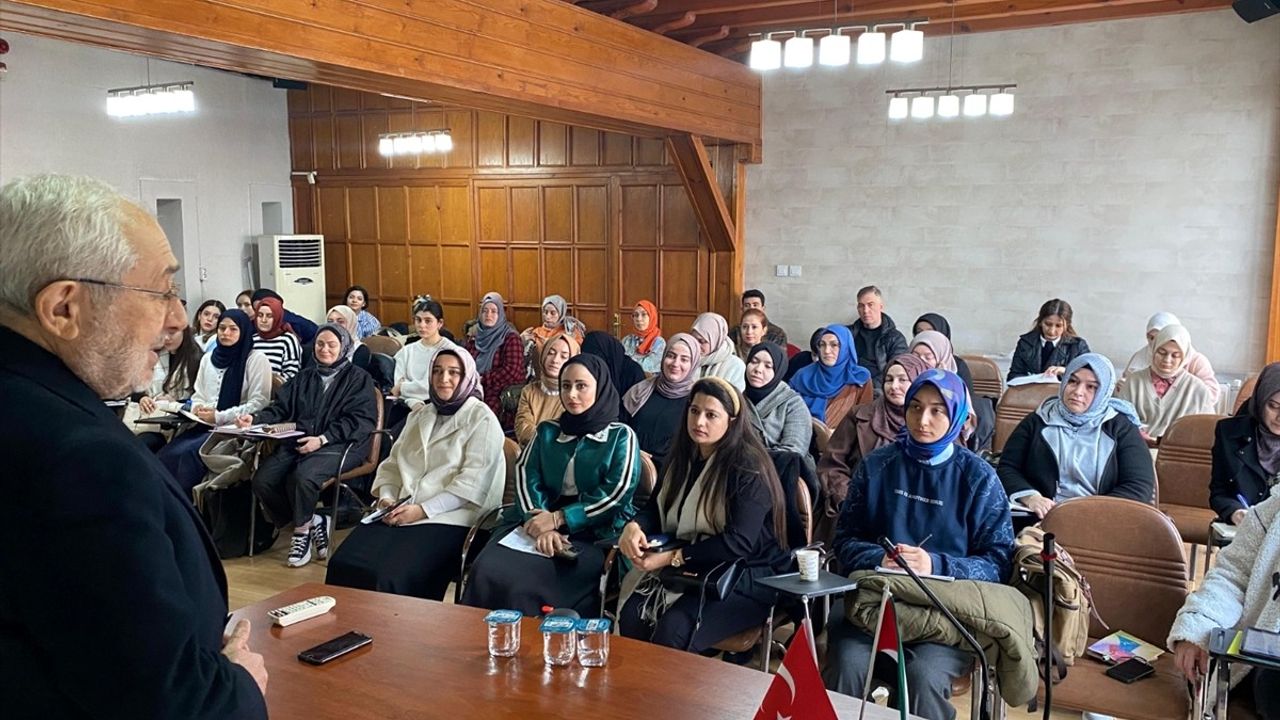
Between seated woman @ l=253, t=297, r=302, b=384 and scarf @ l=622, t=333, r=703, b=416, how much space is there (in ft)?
7.64

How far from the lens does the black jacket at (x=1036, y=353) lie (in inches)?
279

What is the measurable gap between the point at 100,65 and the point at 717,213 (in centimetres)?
655

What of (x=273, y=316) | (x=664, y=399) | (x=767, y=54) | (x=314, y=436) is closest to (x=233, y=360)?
(x=273, y=316)

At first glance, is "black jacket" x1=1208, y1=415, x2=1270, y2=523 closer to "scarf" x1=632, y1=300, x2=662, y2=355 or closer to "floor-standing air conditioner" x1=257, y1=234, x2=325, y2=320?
"scarf" x1=632, y1=300, x2=662, y2=355

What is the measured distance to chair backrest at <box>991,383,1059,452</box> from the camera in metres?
5.32

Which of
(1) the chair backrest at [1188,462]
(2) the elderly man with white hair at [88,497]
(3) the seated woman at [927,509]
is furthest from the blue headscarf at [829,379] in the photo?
(2) the elderly man with white hair at [88,497]

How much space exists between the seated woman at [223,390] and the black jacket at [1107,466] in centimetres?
425

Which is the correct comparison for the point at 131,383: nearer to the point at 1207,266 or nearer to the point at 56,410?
the point at 56,410

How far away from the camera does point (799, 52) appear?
6238mm

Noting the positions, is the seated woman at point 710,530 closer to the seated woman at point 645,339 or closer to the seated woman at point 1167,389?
the seated woman at point 1167,389

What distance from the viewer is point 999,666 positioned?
8.45 ft

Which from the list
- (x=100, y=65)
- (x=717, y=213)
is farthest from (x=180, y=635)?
(x=100, y=65)

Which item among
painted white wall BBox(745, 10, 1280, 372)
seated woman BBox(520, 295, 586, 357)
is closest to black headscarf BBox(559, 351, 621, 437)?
seated woman BBox(520, 295, 586, 357)

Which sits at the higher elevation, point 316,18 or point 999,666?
point 316,18
